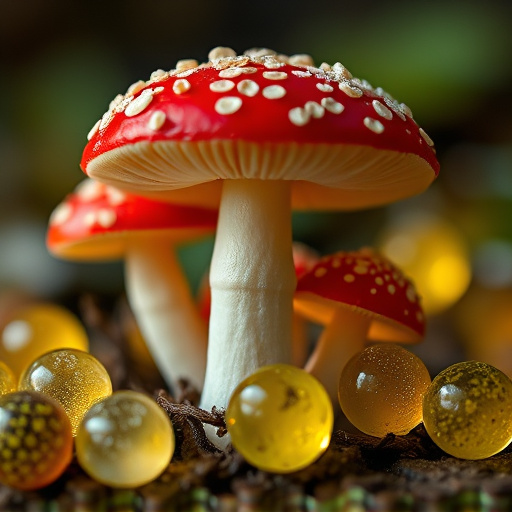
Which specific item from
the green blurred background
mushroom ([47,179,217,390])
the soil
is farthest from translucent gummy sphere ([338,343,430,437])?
the green blurred background

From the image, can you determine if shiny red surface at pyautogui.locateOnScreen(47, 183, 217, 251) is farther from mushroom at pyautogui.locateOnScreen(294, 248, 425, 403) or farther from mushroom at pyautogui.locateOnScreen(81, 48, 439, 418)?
mushroom at pyautogui.locateOnScreen(294, 248, 425, 403)

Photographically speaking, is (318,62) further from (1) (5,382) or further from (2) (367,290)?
(1) (5,382)

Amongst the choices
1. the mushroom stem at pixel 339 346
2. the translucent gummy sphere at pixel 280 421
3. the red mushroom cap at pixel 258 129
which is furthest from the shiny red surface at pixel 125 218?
the translucent gummy sphere at pixel 280 421

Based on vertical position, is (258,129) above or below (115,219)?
above

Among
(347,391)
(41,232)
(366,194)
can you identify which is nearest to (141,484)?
(347,391)

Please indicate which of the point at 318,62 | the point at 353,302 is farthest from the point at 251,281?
the point at 318,62

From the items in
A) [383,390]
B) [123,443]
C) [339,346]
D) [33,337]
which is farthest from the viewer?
[33,337]
